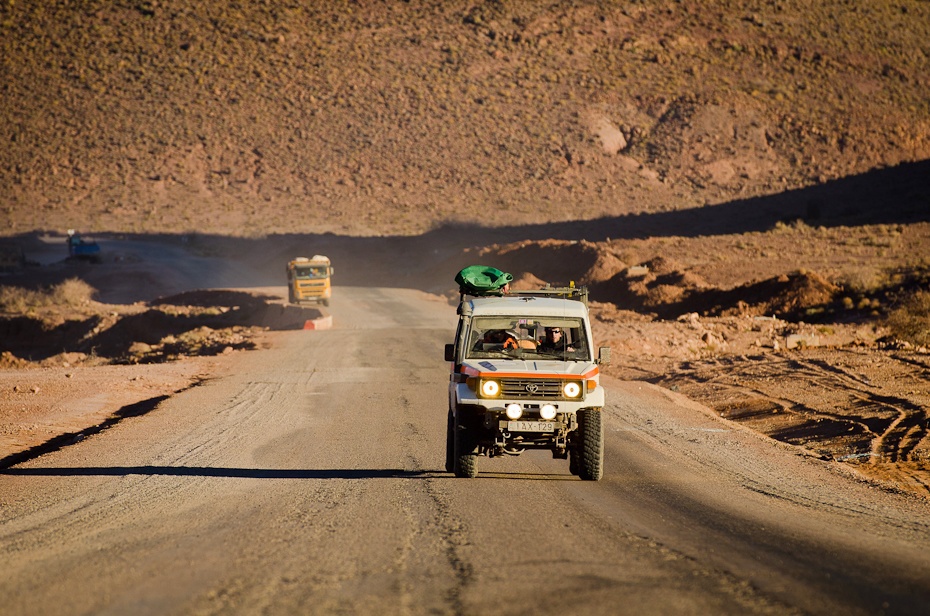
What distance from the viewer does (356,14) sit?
351 ft

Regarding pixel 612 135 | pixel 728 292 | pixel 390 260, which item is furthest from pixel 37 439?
pixel 612 135

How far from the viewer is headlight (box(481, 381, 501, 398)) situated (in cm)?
1109

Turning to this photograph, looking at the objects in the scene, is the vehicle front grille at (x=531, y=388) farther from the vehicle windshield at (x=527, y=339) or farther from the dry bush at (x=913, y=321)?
the dry bush at (x=913, y=321)

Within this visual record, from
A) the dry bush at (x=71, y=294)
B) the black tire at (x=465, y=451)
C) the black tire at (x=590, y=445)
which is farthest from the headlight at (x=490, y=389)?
the dry bush at (x=71, y=294)

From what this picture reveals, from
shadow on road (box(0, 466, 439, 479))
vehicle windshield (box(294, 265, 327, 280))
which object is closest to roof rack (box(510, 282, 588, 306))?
shadow on road (box(0, 466, 439, 479))

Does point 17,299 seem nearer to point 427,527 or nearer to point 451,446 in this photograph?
point 451,446

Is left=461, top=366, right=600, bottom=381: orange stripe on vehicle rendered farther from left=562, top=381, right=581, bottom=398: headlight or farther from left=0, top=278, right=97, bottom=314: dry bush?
left=0, top=278, right=97, bottom=314: dry bush

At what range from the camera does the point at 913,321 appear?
2981 centimetres

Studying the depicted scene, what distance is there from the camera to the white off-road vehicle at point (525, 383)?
1109 cm

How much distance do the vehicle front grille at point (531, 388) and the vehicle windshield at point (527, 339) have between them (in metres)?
0.78

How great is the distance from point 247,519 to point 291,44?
9808 centimetres

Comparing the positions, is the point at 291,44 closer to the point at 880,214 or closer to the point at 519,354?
the point at 880,214

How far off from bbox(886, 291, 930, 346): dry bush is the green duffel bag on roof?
2025 centimetres

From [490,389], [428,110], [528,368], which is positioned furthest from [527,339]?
[428,110]
